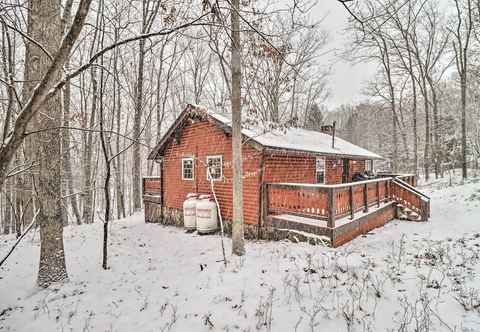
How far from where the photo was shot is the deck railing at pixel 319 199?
683cm

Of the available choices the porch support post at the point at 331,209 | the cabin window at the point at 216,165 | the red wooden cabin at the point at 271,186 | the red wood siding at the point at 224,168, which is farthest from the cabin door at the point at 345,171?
the porch support post at the point at 331,209

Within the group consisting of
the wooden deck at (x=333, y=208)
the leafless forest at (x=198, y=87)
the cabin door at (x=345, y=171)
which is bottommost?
the wooden deck at (x=333, y=208)

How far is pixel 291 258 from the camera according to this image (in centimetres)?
600

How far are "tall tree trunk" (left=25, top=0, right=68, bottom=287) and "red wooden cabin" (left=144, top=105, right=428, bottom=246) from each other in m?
3.36

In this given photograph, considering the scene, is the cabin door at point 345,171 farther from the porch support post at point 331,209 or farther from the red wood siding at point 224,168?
the porch support post at point 331,209

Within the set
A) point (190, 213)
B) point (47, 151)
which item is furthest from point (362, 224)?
point (47, 151)

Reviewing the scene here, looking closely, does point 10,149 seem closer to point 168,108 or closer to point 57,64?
point 57,64

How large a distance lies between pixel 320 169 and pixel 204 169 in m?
5.42

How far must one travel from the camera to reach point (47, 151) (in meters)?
5.09

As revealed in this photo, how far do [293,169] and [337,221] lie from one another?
302 cm

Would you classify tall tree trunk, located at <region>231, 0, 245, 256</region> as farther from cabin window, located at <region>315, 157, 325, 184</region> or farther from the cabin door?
the cabin door

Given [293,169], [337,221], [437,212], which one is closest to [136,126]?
[293,169]

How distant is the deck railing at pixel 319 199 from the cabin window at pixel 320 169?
270 centimetres

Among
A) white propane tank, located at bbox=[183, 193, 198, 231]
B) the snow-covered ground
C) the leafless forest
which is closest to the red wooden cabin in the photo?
white propane tank, located at bbox=[183, 193, 198, 231]
